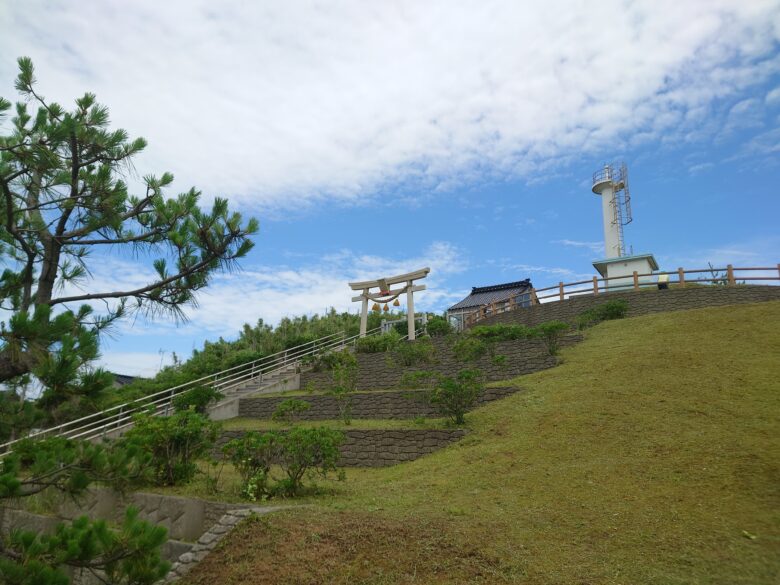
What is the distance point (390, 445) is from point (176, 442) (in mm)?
3964

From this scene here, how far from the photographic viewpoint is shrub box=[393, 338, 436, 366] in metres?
16.0

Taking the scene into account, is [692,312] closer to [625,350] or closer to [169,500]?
[625,350]

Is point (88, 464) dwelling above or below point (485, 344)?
below

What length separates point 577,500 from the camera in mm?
6473

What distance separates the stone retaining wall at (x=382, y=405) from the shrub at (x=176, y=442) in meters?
4.25

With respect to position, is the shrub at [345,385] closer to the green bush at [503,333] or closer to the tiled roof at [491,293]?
the green bush at [503,333]

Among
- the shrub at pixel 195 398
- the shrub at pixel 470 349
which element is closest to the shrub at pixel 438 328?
the shrub at pixel 470 349

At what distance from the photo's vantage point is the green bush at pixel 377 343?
19.1 metres

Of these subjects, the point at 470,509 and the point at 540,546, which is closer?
the point at 540,546

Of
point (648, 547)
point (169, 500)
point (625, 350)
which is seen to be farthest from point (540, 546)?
point (625, 350)

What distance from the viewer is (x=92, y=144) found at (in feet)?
14.6

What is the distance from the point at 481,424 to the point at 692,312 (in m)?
8.75

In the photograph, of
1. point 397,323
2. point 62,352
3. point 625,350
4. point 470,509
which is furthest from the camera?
point 397,323

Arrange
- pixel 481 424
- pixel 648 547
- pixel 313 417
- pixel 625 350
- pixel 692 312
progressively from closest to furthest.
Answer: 1. pixel 648 547
2. pixel 481 424
3. pixel 625 350
4. pixel 313 417
5. pixel 692 312
